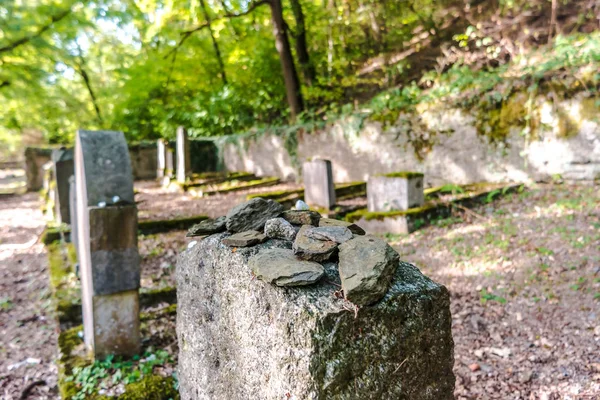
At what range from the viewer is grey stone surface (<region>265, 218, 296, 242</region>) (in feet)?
5.26

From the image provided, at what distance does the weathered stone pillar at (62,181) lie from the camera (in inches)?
316

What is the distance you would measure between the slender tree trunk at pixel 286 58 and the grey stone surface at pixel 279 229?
11.2 metres

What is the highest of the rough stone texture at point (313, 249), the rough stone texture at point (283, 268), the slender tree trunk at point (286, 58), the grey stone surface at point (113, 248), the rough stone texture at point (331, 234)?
the slender tree trunk at point (286, 58)

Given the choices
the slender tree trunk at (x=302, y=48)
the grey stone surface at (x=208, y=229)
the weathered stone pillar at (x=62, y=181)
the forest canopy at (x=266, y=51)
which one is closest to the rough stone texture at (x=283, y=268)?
the grey stone surface at (x=208, y=229)

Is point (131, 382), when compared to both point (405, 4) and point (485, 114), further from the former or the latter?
point (405, 4)

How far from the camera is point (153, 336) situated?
368 cm

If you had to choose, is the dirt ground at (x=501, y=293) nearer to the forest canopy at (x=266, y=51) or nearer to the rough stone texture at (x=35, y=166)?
the forest canopy at (x=266, y=51)

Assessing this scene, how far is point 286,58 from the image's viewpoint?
39.1ft

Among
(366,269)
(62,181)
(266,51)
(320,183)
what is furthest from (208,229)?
(266,51)

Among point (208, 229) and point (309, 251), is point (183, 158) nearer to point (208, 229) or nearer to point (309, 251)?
point (208, 229)

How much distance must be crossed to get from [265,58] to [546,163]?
35.1 feet

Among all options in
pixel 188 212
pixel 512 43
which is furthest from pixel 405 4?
pixel 188 212

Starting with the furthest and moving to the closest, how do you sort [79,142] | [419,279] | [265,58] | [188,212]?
[265,58] → [188,212] → [79,142] → [419,279]

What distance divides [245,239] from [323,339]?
22.4 inches
